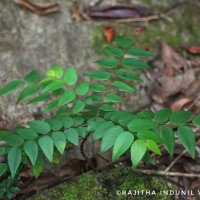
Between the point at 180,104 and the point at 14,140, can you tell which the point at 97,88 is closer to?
the point at 14,140

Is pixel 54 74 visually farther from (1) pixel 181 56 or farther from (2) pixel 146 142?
(1) pixel 181 56

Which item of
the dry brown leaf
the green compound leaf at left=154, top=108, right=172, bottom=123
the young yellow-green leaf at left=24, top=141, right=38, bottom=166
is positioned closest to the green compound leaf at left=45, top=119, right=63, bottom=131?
the young yellow-green leaf at left=24, top=141, right=38, bottom=166

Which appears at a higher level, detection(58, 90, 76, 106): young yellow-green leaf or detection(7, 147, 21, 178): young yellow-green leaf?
detection(58, 90, 76, 106): young yellow-green leaf

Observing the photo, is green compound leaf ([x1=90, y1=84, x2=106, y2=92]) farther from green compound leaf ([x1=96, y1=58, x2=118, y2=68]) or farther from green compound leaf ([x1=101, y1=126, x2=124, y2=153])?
green compound leaf ([x1=101, y1=126, x2=124, y2=153])

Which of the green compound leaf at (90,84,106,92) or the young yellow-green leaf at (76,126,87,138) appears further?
the green compound leaf at (90,84,106,92)

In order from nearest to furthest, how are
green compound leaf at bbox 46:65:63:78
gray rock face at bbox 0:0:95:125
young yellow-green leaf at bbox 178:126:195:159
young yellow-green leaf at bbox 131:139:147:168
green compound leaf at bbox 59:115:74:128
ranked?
young yellow-green leaf at bbox 131:139:147:168, young yellow-green leaf at bbox 178:126:195:159, green compound leaf at bbox 59:115:74:128, green compound leaf at bbox 46:65:63:78, gray rock face at bbox 0:0:95:125

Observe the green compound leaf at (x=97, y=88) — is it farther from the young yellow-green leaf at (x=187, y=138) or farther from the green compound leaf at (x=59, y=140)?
the young yellow-green leaf at (x=187, y=138)

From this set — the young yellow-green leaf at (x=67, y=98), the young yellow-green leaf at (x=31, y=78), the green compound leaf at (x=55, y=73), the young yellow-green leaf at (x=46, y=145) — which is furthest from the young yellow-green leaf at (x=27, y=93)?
the young yellow-green leaf at (x=46, y=145)

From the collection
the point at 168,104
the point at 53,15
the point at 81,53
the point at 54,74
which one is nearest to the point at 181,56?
the point at 168,104
